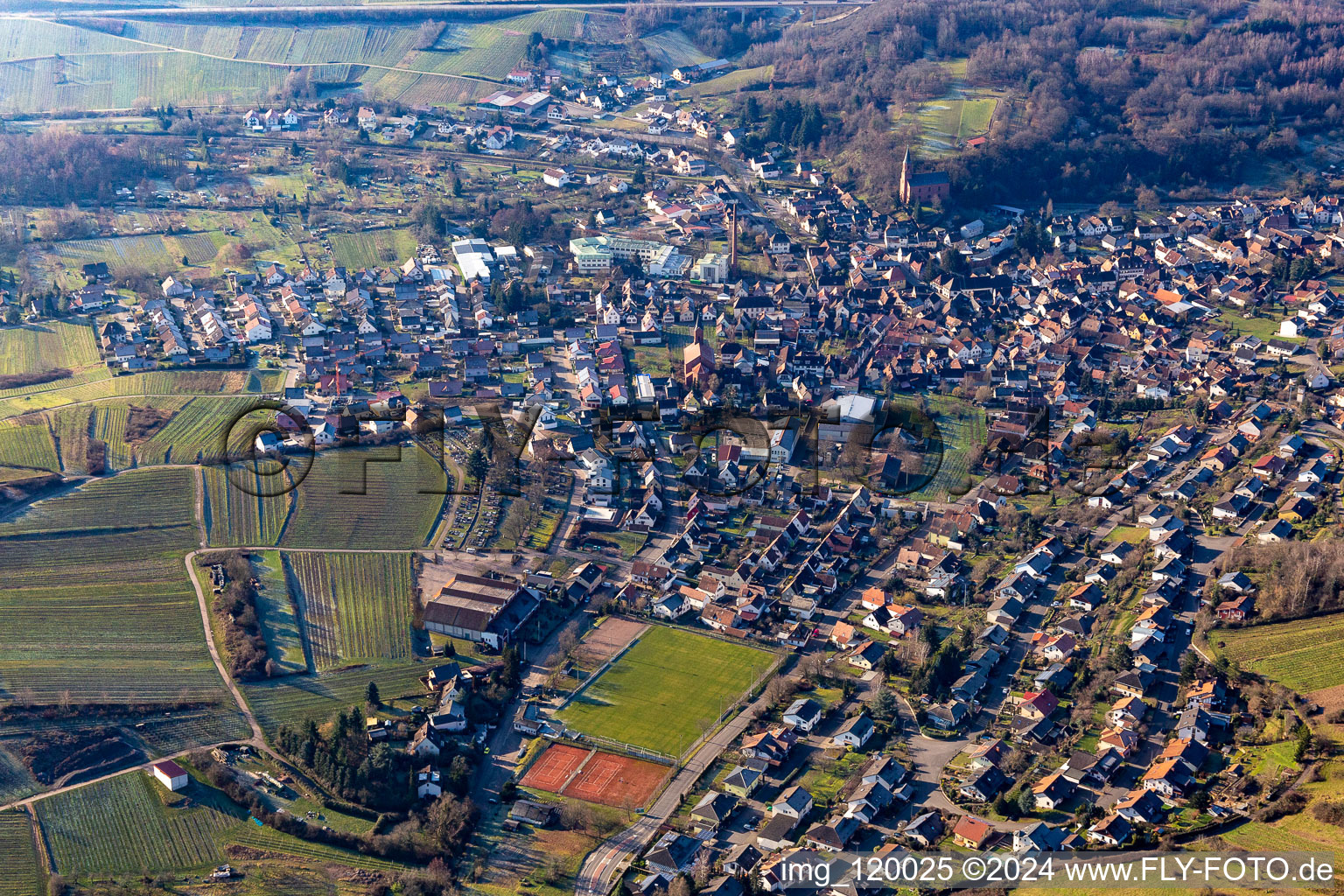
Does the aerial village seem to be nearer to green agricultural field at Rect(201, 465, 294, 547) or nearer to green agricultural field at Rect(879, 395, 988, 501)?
green agricultural field at Rect(879, 395, 988, 501)

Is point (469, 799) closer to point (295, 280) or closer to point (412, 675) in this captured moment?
point (412, 675)

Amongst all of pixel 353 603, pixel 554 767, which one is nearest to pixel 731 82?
pixel 353 603

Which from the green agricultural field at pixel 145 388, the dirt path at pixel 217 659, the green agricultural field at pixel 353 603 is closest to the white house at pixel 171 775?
the dirt path at pixel 217 659

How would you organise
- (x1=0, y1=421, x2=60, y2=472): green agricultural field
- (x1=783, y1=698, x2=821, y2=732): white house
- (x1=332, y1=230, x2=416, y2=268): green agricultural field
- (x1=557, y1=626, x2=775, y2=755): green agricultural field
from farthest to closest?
(x1=332, y1=230, x2=416, y2=268): green agricultural field < (x1=0, y1=421, x2=60, y2=472): green agricultural field < (x1=557, y1=626, x2=775, y2=755): green agricultural field < (x1=783, y1=698, x2=821, y2=732): white house

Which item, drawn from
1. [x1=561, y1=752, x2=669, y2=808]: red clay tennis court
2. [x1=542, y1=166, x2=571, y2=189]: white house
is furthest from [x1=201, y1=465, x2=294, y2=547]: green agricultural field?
[x1=542, y1=166, x2=571, y2=189]: white house

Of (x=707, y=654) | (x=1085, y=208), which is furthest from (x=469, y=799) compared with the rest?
(x=1085, y=208)

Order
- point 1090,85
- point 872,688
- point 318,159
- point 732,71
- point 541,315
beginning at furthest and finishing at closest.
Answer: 1. point 732,71
2. point 1090,85
3. point 318,159
4. point 541,315
5. point 872,688
